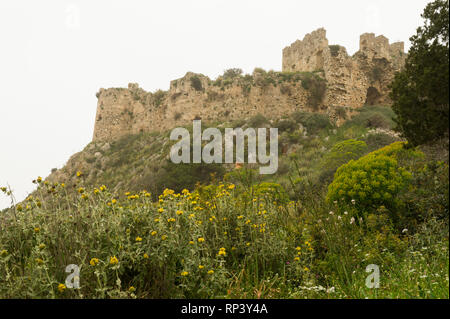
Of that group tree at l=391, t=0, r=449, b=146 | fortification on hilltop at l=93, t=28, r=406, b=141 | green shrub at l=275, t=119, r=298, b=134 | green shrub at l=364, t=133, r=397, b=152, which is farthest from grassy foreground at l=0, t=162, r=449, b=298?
fortification on hilltop at l=93, t=28, r=406, b=141

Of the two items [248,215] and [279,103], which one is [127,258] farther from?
[279,103]

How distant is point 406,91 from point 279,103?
71.0 feet

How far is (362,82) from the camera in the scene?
73.9 ft

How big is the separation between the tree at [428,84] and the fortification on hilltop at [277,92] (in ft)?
62.2

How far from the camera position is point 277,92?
2411 cm

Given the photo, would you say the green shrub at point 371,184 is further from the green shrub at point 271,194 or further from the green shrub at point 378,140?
the green shrub at point 378,140

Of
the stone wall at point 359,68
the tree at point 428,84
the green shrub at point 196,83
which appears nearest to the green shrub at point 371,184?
the tree at point 428,84

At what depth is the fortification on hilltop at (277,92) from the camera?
2214 centimetres

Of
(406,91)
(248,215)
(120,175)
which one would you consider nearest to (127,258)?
(248,215)

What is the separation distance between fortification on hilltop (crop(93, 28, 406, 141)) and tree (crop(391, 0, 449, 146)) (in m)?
19.0

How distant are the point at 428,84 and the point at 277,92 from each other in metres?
22.4

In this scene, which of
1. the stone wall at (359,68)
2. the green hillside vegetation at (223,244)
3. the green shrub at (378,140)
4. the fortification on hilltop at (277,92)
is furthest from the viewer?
the fortification on hilltop at (277,92)
